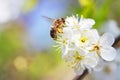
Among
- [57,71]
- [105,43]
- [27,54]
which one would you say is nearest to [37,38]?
[27,54]

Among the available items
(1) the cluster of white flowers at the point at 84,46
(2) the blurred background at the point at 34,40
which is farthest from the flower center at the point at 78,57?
(2) the blurred background at the point at 34,40

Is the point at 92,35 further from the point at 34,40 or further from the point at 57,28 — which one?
the point at 34,40

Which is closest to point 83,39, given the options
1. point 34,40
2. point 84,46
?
point 84,46

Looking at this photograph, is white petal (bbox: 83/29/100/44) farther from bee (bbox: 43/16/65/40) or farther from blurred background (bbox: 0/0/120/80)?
blurred background (bbox: 0/0/120/80)

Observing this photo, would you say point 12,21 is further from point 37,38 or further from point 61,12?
point 61,12

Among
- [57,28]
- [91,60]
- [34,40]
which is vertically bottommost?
[91,60]

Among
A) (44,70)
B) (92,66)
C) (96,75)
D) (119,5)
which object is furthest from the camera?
(44,70)
